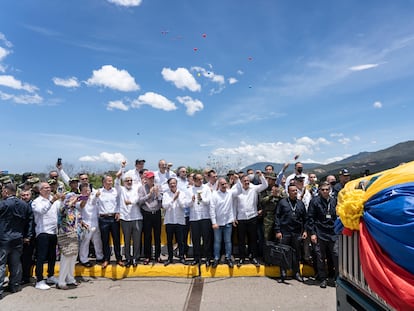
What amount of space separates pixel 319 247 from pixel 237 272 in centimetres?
170

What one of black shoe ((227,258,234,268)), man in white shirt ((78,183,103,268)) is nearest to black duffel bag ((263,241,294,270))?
black shoe ((227,258,234,268))

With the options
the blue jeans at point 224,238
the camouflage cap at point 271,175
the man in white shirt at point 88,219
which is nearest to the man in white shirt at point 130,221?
the man in white shirt at point 88,219

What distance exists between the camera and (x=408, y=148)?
8125 centimetres

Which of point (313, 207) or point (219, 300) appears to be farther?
point (313, 207)

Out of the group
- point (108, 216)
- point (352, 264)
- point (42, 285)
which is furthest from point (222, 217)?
point (352, 264)

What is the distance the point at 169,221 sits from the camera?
6.90 metres

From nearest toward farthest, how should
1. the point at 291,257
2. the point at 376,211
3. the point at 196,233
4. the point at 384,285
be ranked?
the point at 384,285
the point at 376,211
the point at 291,257
the point at 196,233

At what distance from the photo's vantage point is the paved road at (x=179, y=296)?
17.0ft

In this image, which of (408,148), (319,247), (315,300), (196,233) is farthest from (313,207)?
(408,148)

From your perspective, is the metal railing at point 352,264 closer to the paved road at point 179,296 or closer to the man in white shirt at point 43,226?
the paved road at point 179,296

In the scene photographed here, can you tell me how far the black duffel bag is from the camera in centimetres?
609

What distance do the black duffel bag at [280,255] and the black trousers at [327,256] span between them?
57 centimetres

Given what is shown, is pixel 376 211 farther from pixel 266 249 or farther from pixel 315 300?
pixel 266 249

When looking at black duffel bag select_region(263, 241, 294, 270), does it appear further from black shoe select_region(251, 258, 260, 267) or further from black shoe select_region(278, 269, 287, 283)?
black shoe select_region(251, 258, 260, 267)
